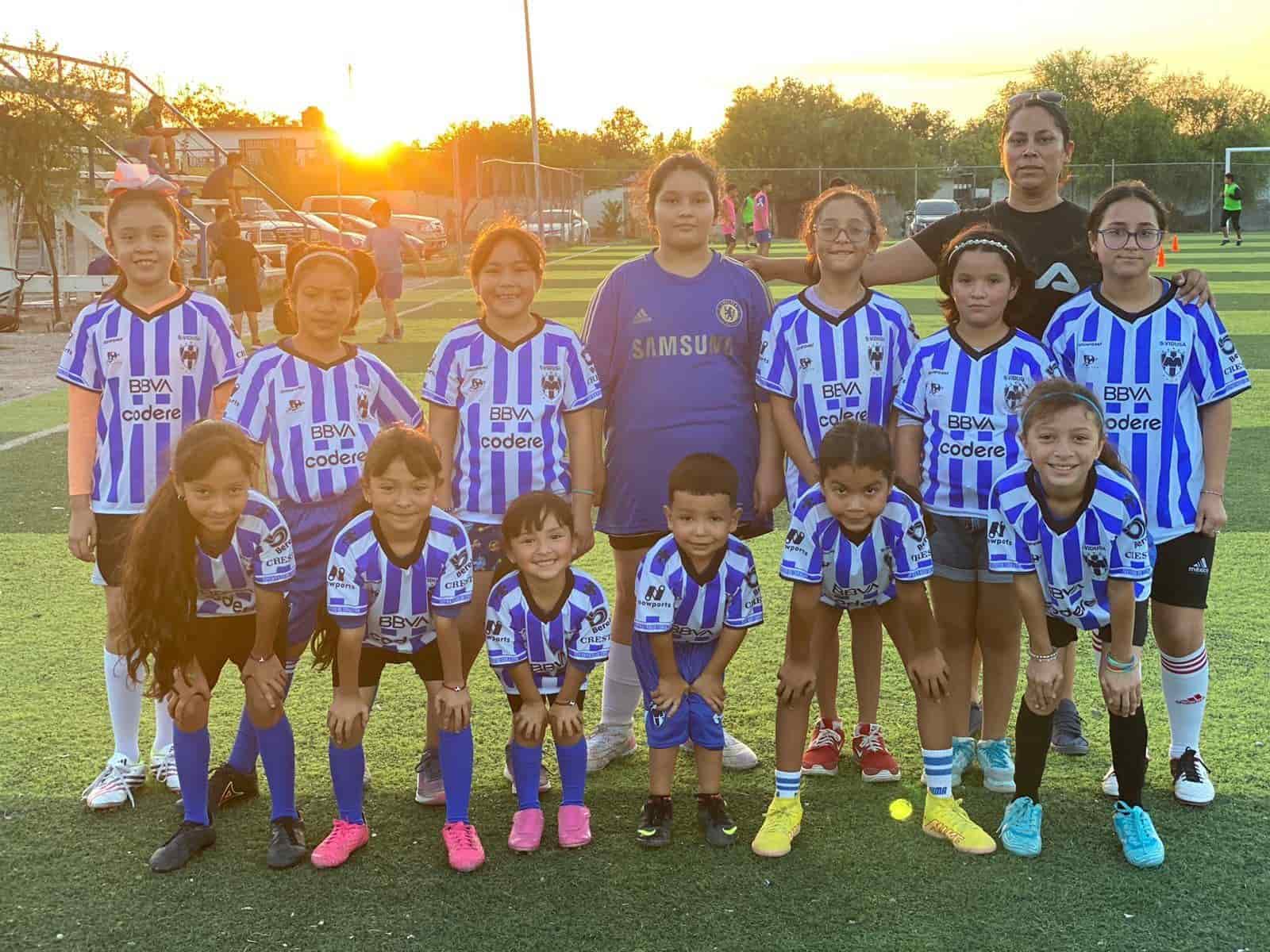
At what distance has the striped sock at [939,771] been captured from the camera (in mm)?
3656

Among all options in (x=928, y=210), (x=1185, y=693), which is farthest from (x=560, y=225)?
(x=1185, y=693)

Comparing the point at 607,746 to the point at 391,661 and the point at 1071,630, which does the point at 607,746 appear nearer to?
the point at 391,661

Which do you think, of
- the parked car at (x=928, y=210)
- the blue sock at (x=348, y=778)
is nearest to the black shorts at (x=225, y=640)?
the blue sock at (x=348, y=778)

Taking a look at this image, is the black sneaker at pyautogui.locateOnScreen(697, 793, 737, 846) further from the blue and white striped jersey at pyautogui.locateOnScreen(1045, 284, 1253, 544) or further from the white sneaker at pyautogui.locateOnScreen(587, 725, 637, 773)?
the blue and white striped jersey at pyautogui.locateOnScreen(1045, 284, 1253, 544)

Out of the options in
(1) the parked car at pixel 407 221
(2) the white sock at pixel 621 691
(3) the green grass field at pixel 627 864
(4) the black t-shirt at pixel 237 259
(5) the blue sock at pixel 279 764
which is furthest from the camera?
(1) the parked car at pixel 407 221

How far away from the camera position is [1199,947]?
298 cm

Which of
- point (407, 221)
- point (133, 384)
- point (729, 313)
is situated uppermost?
point (407, 221)

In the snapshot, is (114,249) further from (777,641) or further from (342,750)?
(777,641)

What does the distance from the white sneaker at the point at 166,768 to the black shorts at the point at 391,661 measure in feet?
2.58

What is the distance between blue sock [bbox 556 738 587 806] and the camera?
3682 millimetres

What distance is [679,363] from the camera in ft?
13.1

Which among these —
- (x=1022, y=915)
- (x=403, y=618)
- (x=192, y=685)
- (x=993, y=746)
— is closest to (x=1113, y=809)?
(x=993, y=746)

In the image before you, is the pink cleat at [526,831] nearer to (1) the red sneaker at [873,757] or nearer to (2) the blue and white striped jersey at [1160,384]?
(1) the red sneaker at [873,757]

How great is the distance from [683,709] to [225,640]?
135 centimetres
